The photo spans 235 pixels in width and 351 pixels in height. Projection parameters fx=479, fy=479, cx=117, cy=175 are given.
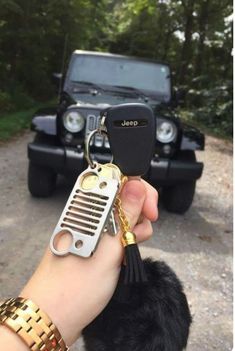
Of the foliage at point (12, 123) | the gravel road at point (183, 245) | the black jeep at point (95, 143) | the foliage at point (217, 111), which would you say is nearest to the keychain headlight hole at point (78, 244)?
the gravel road at point (183, 245)

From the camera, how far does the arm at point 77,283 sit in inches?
28.6

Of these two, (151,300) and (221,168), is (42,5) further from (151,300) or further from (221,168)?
(151,300)

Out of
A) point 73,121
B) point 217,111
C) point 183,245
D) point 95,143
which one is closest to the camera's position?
point 95,143

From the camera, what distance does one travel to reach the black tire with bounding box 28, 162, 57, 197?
4664 millimetres

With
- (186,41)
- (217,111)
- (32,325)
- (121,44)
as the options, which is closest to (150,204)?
(32,325)

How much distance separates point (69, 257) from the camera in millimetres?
735

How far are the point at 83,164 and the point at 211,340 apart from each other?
197 cm

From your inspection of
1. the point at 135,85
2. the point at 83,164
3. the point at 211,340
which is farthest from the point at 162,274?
the point at 135,85

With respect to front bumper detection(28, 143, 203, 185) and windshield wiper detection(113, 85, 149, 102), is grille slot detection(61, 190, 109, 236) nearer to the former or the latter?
front bumper detection(28, 143, 203, 185)

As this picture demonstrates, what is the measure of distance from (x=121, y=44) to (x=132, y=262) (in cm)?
2806

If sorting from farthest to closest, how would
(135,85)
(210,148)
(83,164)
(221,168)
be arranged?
(210,148) < (221,168) < (135,85) < (83,164)

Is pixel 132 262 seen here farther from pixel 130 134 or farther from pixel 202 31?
pixel 202 31

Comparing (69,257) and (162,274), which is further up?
(69,257)

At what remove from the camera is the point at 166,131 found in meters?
4.43
